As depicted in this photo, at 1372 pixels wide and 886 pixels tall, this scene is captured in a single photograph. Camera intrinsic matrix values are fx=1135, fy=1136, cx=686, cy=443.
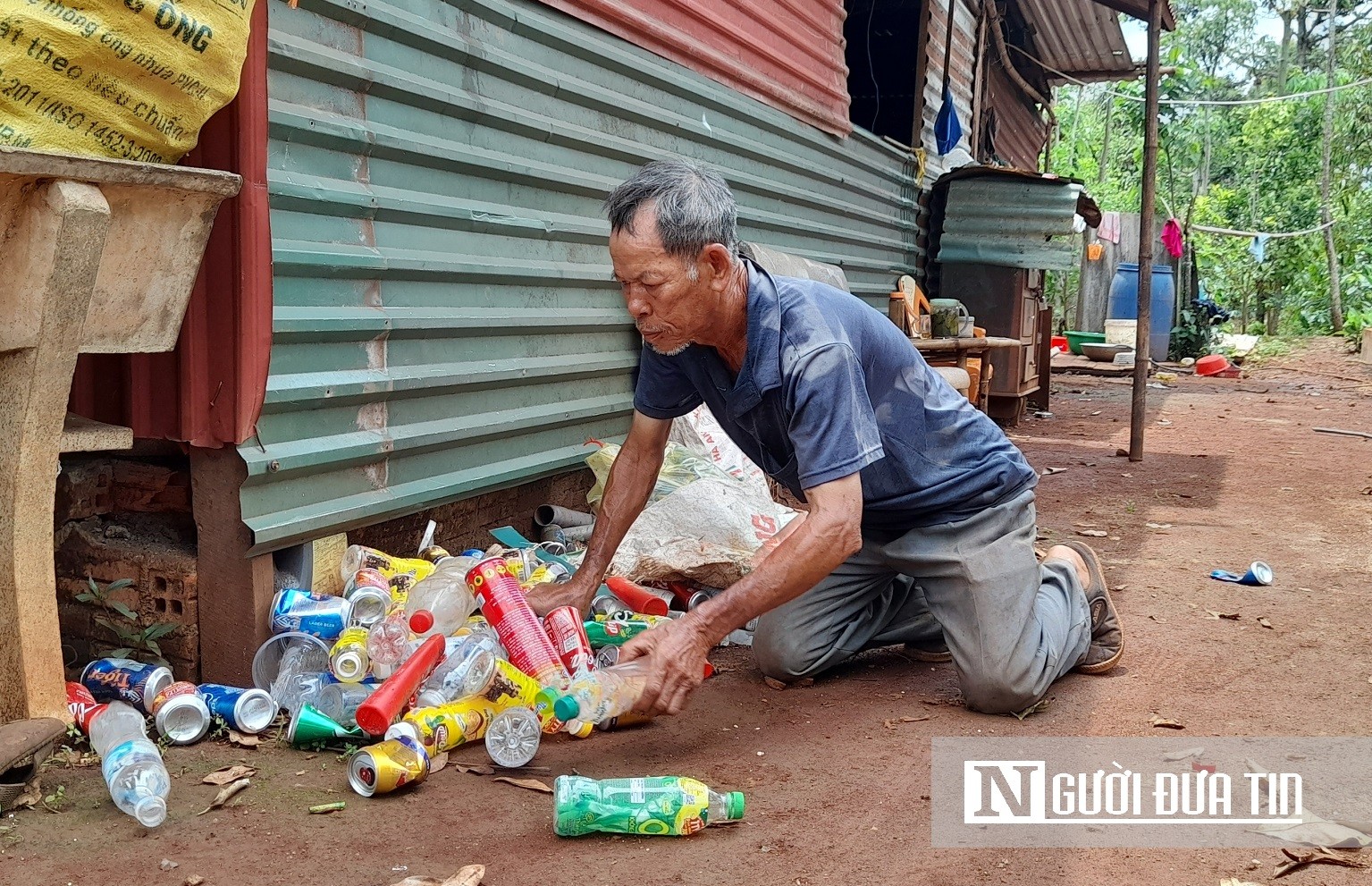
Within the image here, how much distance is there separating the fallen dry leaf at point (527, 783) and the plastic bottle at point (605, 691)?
195mm

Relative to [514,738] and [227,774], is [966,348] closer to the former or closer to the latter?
[514,738]

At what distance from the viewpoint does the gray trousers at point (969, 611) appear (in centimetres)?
328

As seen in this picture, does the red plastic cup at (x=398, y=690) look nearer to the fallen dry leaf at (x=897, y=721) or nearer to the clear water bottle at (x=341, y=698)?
the clear water bottle at (x=341, y=698)

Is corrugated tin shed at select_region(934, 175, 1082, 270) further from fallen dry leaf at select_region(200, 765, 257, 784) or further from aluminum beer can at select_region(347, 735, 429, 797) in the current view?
fallen dry leaf at select_region(200, 765, 257, 784)

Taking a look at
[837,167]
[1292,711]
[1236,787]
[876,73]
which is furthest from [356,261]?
[876,73]

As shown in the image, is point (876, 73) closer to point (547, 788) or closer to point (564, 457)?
point (564, 457)

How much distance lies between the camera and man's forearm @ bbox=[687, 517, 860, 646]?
2699mm

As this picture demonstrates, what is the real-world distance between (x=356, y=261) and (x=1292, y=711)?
10.4ft

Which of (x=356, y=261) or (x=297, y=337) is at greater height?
(x=356, y=261)

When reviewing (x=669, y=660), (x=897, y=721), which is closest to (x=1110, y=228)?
(x=897, y=721)

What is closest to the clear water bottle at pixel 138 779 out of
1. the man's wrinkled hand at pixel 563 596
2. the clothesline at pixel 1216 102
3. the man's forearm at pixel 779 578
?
the man's wrinkled hand at pixel 563 596

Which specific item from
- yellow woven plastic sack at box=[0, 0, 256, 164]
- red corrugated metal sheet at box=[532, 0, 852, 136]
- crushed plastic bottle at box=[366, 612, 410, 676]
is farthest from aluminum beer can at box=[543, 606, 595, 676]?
red corrugated metal sheet at box=[532, 0, 852, 136]

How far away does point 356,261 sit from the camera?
3643mm

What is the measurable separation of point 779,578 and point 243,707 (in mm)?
1476
